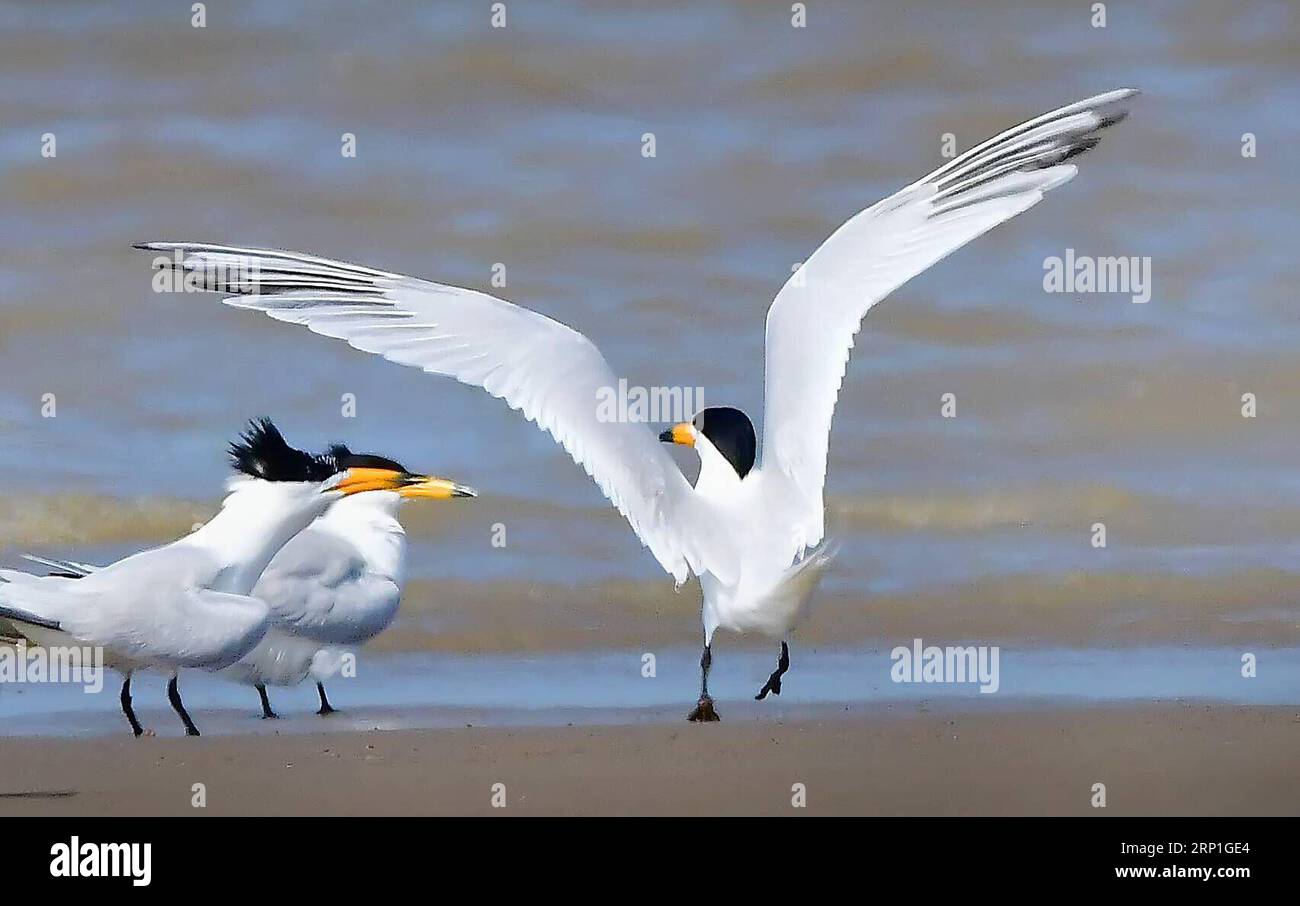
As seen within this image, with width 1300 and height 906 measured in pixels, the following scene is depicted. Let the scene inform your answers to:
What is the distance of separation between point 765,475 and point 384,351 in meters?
1.29

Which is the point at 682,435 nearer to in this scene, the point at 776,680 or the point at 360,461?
the point at 776,680

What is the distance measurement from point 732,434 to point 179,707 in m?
2.02

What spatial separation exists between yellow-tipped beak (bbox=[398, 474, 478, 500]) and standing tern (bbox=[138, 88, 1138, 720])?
0.67 m

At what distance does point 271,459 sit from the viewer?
6.53m

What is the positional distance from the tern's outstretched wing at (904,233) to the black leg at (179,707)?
2.05 meters

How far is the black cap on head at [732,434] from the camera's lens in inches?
269

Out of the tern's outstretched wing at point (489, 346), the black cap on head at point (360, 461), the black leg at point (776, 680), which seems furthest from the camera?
the black cap on head at point (360, 461)

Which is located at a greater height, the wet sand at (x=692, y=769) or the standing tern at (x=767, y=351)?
the standing tern at (x=767, y=351)

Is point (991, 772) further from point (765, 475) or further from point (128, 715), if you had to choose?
point (128, 715)

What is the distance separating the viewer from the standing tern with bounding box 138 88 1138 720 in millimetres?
6258

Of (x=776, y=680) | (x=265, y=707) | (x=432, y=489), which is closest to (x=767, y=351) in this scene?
(x=776, y=680)

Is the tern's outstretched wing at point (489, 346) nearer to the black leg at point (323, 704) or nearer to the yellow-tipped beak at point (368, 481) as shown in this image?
the yellow-tipped beak at point (368, 481)

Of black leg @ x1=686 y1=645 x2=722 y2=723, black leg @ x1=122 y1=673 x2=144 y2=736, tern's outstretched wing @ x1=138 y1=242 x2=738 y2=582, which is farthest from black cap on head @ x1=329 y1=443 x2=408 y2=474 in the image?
black leg @ x1=686 y1=645 x2=722 y2=723

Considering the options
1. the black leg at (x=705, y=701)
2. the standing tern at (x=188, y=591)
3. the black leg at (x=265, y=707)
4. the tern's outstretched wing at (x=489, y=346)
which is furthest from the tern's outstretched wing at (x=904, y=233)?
the black leg at (x=265, y=707)
